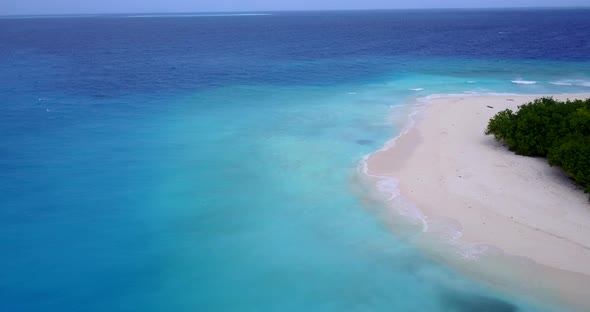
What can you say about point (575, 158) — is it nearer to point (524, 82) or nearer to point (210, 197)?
point (210, 197)

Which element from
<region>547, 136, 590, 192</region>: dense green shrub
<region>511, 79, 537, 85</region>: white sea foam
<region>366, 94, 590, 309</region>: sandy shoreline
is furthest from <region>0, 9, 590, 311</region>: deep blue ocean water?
<region>547, 136, 590, 192</region>: dense green shrub

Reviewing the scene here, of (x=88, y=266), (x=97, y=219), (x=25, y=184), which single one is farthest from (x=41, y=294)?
(x=25, y=184)

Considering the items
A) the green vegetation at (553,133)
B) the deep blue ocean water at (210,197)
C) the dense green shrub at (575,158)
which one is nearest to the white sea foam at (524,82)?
the deep blue ocean water at (210,197)

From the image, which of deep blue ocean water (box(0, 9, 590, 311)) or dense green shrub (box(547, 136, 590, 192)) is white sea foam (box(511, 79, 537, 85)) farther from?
dense green shrub (box(547, 136, 590, 192))

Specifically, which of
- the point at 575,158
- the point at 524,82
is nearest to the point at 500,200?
the point at 575,158

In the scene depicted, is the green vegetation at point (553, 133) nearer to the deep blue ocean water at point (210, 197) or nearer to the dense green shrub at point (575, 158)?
the dense green shrub at point (575, 158)
